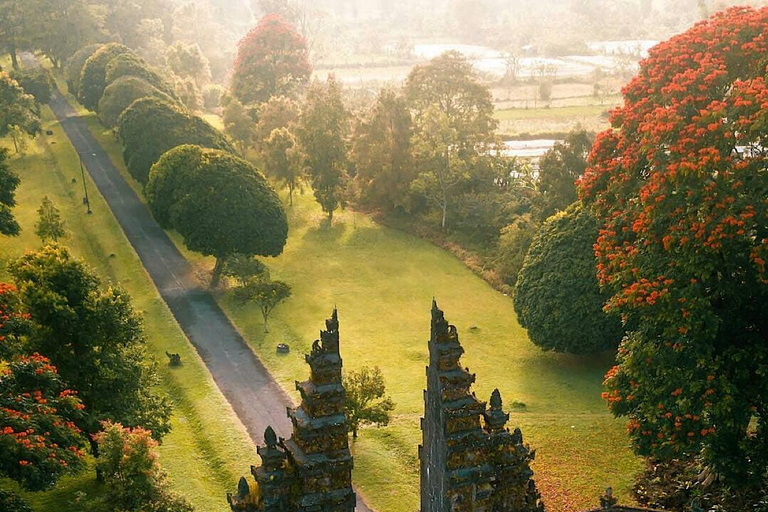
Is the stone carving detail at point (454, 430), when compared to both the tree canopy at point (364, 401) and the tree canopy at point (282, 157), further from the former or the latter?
the tree canopy at point (282, 157)

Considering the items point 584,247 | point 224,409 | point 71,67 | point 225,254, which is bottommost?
point 224,409

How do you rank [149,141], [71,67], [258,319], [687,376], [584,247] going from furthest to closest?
1. [71,67]
2. [149,141]
3. [258,319]
4. [584,247]
5. [687,376]

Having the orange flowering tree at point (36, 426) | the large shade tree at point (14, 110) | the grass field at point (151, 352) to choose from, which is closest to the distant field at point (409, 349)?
the grass field at point (151, 352)

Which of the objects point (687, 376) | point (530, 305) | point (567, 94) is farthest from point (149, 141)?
point (567, 94)

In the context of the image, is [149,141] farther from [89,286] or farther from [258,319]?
[89,286]

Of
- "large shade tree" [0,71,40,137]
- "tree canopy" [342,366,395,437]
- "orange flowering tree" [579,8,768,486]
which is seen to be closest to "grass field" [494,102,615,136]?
"large shade tree" [0,71,40,137]

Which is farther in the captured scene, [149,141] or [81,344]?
[149,141]

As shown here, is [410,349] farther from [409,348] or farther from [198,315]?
[198,315]

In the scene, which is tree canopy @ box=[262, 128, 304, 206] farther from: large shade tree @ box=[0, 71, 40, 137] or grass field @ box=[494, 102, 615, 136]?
grass field @ box=[494, 102, 615, 136]
